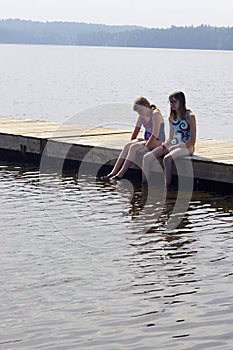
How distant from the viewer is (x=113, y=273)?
895cm

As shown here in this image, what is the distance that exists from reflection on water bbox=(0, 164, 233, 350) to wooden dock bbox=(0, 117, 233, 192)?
0.41m

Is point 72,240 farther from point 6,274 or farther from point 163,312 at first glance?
point 163,312

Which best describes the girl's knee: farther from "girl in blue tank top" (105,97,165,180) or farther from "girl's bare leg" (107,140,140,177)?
"girl's bare leg" (107,140,140,177)

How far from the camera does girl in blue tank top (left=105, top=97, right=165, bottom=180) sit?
1376 cm

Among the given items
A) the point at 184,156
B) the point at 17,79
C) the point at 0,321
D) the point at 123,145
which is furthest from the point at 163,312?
the point at 17,79

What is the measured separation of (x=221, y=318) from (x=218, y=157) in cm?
616

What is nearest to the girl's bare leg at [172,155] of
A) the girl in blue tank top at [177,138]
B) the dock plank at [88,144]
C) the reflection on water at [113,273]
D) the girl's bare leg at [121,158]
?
the girl in blue tank top at [177,138]

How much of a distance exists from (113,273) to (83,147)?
6.50m

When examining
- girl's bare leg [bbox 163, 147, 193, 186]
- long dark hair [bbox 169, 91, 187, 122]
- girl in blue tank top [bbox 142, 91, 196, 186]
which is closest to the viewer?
long dark hair [bbox 169, 91, 187, 122]

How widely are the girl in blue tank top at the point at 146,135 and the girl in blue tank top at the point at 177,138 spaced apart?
0.72 ft

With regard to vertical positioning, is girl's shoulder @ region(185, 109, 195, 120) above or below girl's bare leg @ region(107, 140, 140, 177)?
above

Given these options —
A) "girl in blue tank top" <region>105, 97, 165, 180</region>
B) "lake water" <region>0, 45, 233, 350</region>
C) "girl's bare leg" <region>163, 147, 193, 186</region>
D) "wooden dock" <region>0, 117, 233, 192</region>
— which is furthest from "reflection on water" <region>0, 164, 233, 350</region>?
"girl in blue tank top" <region>105, 97, 165, 180</region>

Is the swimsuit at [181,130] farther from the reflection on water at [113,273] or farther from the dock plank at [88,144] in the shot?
the reflection on water at [113,273]

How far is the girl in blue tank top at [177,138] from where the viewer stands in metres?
13.3
